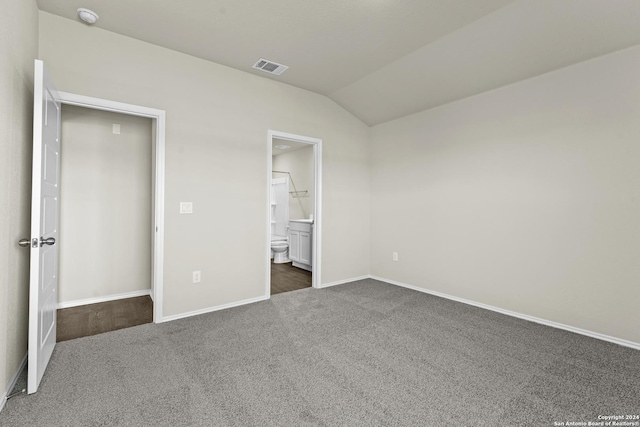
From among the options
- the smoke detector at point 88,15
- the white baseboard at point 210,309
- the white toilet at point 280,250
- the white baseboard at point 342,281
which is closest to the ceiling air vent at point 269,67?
the smoke detector at point 88,15

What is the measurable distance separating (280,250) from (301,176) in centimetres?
163

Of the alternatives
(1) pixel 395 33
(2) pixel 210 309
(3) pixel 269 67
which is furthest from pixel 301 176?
(1) pixel 395 33

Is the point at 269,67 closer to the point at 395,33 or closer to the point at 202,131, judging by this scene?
the point at 202,131

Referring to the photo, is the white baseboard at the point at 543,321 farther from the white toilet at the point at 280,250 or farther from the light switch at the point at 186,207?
the light switch at the point at 186,207

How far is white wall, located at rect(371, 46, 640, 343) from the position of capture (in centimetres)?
254

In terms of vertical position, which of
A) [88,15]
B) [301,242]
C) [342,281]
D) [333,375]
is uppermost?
[88,15]

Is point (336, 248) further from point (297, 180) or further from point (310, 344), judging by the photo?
point (297, 180)

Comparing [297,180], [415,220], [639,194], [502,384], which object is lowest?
[502,384]

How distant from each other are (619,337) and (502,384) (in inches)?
57.8

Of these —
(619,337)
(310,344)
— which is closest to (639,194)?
(619,337)

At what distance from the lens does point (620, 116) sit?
2.54m

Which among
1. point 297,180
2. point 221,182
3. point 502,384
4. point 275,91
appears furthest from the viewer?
point 297,180

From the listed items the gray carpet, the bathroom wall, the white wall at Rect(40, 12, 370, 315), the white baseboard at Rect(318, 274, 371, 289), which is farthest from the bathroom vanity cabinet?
the gray carpet

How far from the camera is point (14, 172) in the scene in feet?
6.12
